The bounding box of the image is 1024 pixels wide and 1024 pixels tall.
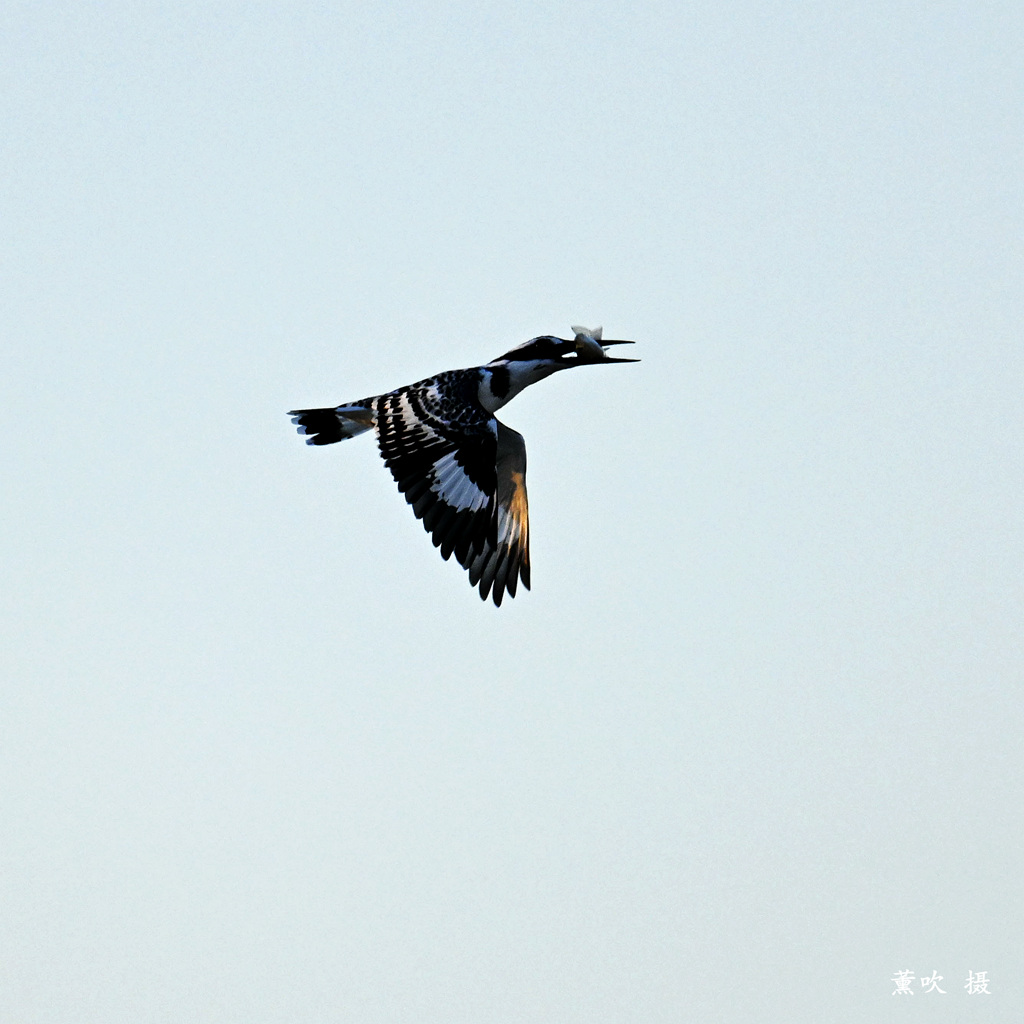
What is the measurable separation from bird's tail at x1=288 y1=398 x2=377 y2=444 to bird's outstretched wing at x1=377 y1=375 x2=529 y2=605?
2.97 ft

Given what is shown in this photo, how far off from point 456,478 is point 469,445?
Result: 0.58 m

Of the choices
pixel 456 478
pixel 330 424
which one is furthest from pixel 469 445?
pixel 330 424

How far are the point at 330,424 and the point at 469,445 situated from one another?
2.78 m

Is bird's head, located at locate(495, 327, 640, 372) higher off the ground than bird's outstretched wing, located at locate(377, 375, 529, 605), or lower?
higher

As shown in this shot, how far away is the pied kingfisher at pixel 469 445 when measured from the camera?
121ft

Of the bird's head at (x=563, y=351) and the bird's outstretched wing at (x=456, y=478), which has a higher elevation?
the bird's head at (x=563, y=351)

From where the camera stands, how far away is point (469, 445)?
1455 inches

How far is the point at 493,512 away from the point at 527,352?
2.58 m

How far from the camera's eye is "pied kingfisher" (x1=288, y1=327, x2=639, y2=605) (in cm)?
3678

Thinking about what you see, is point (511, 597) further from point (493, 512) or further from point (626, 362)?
point (626, 362)

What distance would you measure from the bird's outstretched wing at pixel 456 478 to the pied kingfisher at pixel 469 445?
0.02 metres

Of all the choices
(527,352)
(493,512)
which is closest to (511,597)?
(493,512)

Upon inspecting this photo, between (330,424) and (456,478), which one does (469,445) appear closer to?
(456,478)

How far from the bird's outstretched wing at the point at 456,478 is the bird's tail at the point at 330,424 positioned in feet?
2.97
